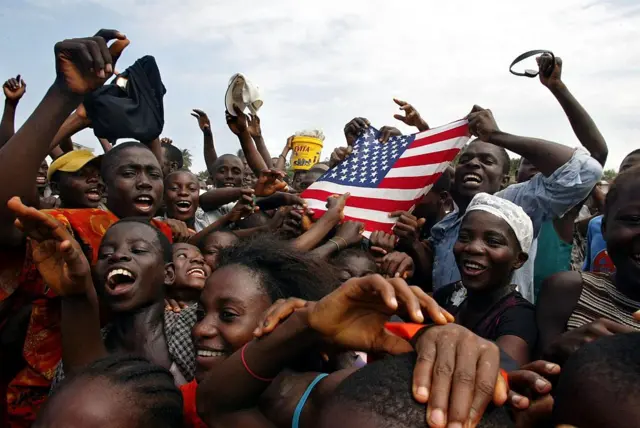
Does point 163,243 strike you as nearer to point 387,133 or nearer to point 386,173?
point 386,173

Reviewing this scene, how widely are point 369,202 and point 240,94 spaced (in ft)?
5.42

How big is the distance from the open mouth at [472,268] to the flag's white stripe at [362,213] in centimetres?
126

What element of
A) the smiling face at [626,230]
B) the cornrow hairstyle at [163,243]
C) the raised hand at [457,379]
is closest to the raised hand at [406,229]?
the cornrow hairstyle at [163,243]

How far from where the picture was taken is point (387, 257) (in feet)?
10.8

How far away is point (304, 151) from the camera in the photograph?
784 cm

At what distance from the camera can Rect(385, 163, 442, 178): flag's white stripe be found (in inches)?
152

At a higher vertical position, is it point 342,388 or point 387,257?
point 342,388

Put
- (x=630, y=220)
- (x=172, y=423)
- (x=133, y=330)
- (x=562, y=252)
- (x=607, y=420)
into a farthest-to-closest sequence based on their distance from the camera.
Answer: (x=562, y=252) < (x=133, y=330) < (x=630, y=220) < (x=172, y=423) < (x=607, y=420)

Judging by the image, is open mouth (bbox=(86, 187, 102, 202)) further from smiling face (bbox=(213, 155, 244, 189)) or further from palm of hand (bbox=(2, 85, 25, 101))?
smiling face (bbox=(213, 155, 244, 189))

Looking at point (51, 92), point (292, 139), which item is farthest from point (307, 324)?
point (292, 139)

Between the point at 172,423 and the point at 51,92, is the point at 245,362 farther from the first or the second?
the point at 51,92

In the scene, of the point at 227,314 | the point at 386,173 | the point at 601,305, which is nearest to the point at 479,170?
the point at 386,173

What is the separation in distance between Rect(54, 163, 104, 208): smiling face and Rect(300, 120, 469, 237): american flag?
163 centimetres

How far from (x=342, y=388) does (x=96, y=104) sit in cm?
310
